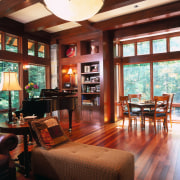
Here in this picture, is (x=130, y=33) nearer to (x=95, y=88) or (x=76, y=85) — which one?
(x=95, y=88)

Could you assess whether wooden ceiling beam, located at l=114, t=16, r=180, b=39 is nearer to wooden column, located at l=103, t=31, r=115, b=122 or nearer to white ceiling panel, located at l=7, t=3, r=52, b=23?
wooden column, located at l=103, t=31, r=115, b=122

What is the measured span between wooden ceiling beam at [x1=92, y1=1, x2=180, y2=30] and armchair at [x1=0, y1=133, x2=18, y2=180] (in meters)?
4.34

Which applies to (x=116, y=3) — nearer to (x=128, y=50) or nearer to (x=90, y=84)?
(x=128, y=50)

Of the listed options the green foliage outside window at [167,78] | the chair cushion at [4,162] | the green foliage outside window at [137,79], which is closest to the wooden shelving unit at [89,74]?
the green foliage outside window at [137,79]

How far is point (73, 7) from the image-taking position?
2256mm

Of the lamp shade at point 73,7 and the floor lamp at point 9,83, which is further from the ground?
the lamp shade at point 73,7

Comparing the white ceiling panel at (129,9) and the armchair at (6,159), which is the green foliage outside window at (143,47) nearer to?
the white ceiling panel at (129,9)

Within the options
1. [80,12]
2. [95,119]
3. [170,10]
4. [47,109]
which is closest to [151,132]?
[95,119]

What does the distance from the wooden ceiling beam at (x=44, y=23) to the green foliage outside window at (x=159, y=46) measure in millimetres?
3409

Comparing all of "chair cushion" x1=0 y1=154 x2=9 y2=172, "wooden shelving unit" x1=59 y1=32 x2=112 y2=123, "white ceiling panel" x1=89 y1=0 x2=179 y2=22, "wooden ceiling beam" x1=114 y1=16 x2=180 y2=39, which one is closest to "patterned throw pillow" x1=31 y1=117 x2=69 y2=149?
"chair cushion" x1=0 y1=154 x2=9 y2=172

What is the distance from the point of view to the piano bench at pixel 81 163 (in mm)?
1872

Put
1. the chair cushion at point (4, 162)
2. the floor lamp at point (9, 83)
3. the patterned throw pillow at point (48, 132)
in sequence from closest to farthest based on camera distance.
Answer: the chair cushion at point (4, 162), the patterned throw pillow at point (48, 132), the floor lamp at point (9, 83)

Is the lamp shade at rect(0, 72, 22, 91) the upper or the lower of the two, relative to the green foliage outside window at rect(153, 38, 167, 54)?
lower

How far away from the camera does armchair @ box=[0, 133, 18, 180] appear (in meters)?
1.87
